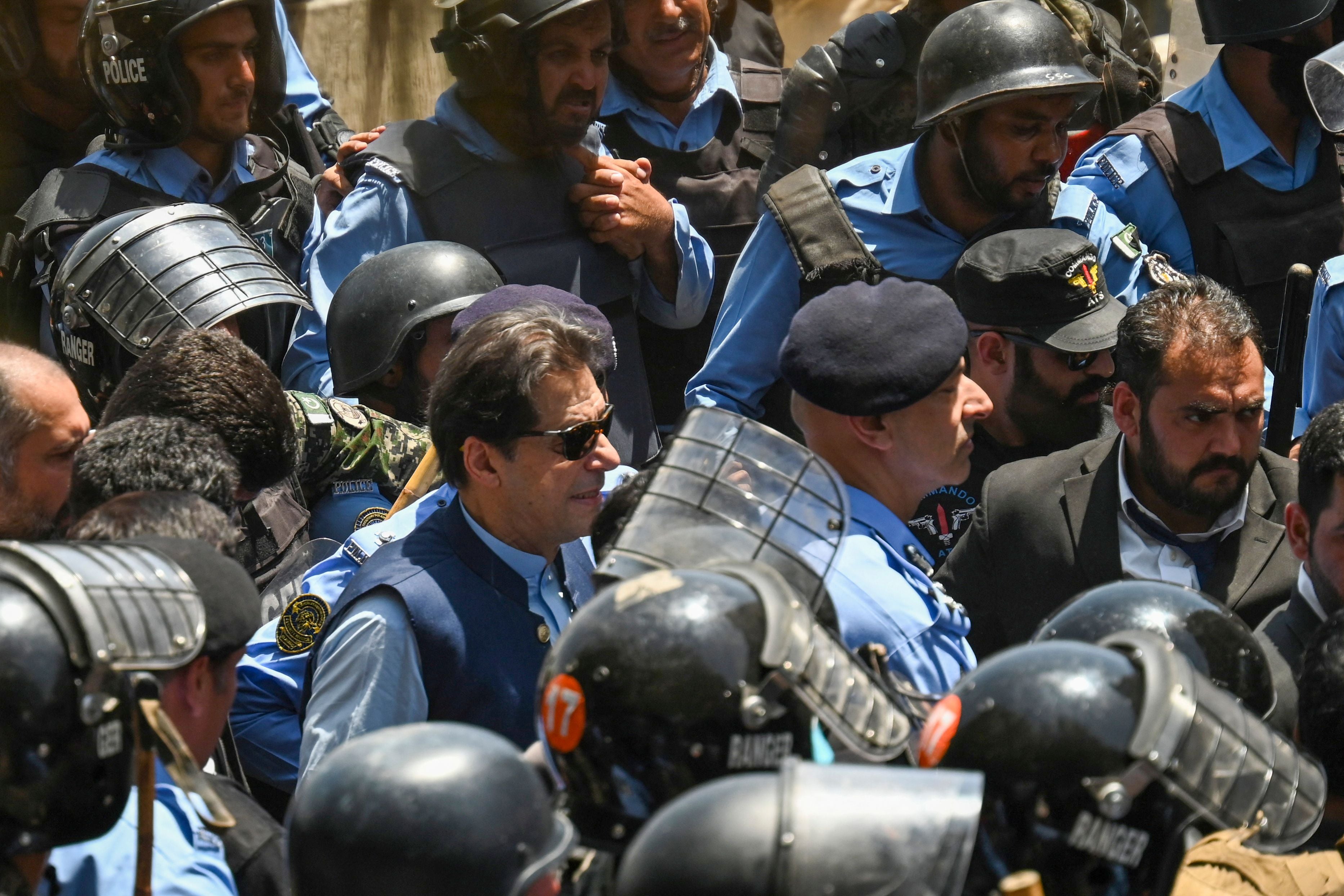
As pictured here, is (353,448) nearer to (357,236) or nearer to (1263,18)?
(357,236)

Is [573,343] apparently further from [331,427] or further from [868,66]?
[868,66]

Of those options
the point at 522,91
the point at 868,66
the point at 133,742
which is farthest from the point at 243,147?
the point at 133,742

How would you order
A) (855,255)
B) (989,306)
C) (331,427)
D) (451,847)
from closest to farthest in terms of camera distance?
(451,847)
(331,427)
(989,306)
(855,255)

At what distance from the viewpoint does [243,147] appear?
16.5 ft

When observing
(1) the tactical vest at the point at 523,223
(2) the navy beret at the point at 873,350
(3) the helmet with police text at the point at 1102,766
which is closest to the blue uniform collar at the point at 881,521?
(2) the navy beret at the point at 873,350

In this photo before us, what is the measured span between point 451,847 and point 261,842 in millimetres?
768

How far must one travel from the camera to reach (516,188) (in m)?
4.52

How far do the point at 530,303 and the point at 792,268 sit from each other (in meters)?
1.11

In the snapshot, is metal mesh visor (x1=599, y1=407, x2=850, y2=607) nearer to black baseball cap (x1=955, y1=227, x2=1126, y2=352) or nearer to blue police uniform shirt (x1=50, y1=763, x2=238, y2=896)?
blue police uniform shirt (x1=50, y1=763, x2=238, y2=896)

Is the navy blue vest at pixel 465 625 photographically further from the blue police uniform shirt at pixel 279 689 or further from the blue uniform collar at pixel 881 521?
the blue uniform collar at pixel 881 521

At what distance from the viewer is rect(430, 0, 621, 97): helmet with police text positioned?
4.40m

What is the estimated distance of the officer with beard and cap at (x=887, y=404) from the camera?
297 centimetres

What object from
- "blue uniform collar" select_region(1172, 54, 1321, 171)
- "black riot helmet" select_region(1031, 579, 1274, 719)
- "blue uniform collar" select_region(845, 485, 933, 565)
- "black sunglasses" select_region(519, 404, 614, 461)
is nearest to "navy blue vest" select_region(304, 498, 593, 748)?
"black sunglasses" select_region(519, 404, 614, 461)

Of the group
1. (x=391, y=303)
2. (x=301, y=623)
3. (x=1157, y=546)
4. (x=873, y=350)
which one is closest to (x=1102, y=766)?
(x=873, y=350)
